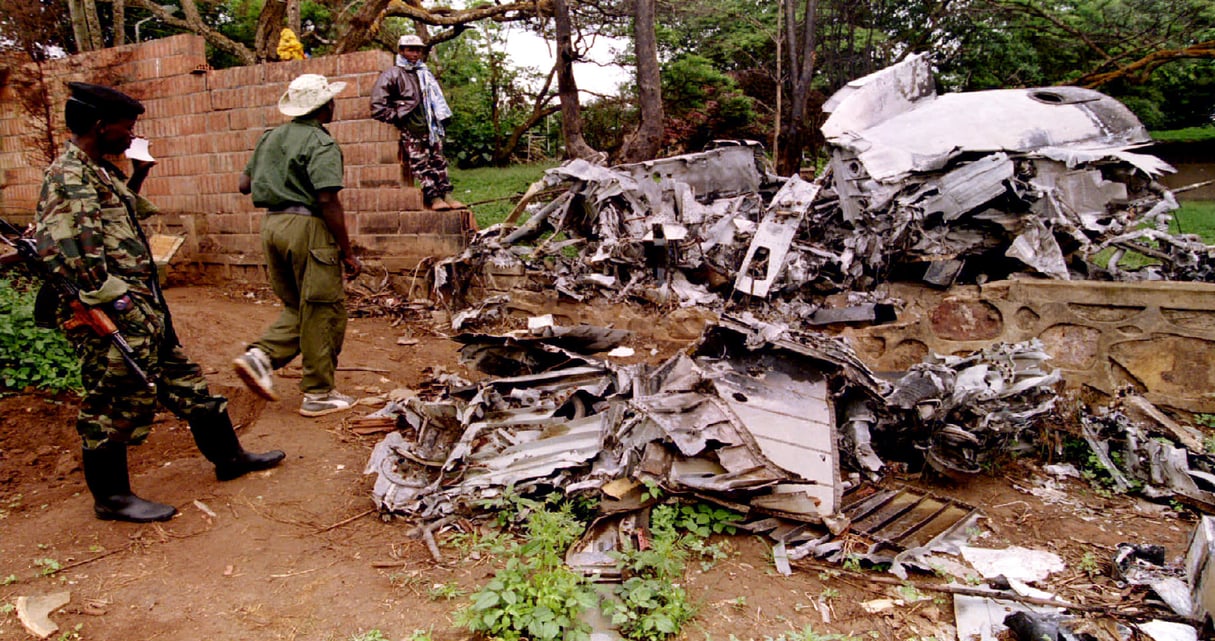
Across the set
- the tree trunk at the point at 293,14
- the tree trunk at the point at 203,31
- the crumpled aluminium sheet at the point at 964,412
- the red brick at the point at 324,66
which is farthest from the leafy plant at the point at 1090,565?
the tree trunk at the point at 203,31

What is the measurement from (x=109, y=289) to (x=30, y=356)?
2.28m

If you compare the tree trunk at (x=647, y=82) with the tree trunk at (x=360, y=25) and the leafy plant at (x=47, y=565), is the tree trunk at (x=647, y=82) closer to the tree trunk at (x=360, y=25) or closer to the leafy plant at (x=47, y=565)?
the tree trunk at (x=360, y=25)

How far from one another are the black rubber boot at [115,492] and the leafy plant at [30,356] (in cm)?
172

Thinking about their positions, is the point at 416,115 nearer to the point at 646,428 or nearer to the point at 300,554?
the point at 646,428

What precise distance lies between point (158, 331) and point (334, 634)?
1.55m

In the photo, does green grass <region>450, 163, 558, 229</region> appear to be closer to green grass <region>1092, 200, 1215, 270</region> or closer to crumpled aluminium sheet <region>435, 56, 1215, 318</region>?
crumpled aluminium sheet <region>435, 56, 1215, 318</region>

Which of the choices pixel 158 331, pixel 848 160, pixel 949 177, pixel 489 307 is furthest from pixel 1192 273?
pixel 158 331

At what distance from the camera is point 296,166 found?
3.83m

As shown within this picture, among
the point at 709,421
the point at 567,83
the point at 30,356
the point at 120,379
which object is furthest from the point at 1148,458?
the point at 567,83

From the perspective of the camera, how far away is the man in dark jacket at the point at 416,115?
640 cm

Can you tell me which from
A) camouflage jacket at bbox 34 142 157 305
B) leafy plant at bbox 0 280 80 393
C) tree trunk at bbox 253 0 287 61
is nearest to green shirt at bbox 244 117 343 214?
camouflage jacket at bbox 34 142 157 305

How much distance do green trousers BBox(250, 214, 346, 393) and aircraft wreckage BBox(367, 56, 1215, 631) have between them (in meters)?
0.49

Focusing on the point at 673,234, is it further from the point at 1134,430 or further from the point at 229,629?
the point at 229,629

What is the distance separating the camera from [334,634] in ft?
7.97
